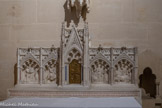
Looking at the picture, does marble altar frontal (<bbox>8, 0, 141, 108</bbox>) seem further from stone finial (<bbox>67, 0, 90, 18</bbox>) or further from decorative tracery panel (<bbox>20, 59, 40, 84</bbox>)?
stone finial (<bbox>67, 0, 90, 18</bbox>)

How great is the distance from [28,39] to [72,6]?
4.87ft

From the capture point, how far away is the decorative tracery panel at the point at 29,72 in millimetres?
5012

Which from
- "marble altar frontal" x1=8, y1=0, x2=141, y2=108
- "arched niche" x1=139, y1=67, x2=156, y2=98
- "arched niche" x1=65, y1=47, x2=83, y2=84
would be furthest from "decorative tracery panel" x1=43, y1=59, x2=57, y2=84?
"arched niche" x1=139, y1=67, x2=156, y2=98

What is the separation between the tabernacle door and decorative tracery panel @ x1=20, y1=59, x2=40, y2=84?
78cm

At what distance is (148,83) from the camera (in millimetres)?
5660

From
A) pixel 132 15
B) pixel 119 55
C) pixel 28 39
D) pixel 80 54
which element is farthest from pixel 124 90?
pixel 28 39

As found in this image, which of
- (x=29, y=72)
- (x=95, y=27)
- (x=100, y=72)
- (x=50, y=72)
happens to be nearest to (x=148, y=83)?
(x=100, y=72)

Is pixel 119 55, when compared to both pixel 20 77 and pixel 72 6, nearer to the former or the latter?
pixel 72 6

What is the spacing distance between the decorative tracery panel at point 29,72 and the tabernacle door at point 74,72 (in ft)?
2.54

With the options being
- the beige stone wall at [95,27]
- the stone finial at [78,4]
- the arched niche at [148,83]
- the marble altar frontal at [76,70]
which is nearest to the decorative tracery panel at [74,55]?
the marble altar frontal at [76,70]

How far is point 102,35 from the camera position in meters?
5.79

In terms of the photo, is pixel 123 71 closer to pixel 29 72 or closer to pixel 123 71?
pixel 123 71

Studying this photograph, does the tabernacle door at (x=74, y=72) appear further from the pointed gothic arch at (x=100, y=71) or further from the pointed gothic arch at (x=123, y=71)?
the pointed gothic arch at (x=123, y=71)

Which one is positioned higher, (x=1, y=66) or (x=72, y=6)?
(x=72, y=6)
